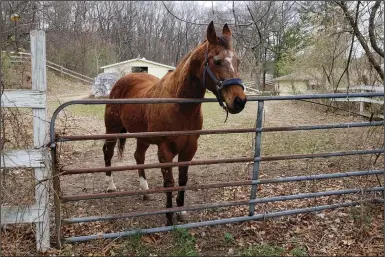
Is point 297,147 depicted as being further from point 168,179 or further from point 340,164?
point 168,179

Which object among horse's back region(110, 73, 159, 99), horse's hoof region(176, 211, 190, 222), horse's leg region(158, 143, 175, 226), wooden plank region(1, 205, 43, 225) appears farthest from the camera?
horse's back region(110, 73, 159, 99)

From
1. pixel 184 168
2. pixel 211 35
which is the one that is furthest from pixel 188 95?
pixel 184 168

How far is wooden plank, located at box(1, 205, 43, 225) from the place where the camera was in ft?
10.1

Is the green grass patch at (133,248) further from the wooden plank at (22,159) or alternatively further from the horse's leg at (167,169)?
the wooden plank at (22,159)

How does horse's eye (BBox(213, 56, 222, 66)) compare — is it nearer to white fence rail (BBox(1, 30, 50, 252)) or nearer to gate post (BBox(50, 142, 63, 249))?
white fence rail (BBox(1, 30, 50, 252))

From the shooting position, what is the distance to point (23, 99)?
295cm

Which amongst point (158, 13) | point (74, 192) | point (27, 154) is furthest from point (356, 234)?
point (158, 13)

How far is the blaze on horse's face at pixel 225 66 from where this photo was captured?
3129mm

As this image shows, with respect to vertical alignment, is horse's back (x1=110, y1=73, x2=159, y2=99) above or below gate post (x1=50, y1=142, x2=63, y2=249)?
above

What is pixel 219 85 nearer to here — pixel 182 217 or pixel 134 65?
pixel 182 217

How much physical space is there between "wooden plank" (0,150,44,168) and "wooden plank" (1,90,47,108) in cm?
41

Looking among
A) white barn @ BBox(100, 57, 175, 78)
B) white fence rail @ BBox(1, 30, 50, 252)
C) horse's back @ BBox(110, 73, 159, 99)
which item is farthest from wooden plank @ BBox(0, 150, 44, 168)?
white barn @ BBox(100, 57, 175, 78)

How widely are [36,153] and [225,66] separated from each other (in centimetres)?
193

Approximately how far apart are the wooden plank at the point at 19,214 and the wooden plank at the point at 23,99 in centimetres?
95
